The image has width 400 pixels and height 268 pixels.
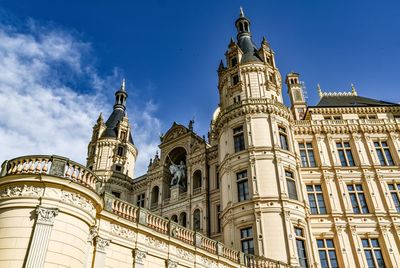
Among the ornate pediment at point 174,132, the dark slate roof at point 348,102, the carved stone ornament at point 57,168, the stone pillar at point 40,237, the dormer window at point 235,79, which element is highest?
the dark slate roof at point 348,102

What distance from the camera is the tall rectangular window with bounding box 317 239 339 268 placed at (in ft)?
90.7

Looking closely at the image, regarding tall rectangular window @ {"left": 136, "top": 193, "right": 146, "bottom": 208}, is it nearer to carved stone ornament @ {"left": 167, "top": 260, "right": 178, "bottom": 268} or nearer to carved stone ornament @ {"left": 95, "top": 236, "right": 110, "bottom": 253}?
carved stone ornament @ {"left": 167, "top": 260, "right": 178, "bottom": 268}

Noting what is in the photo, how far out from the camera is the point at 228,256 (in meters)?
20.8

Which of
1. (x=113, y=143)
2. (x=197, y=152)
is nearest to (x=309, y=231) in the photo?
(x=197, y=152)

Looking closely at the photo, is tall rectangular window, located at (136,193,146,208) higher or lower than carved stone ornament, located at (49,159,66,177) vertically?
higher

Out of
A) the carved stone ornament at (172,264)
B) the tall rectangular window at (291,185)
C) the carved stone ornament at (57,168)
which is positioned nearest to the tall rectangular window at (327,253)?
the tall rectangular window at (291,185)

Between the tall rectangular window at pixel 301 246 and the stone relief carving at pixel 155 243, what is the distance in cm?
1243

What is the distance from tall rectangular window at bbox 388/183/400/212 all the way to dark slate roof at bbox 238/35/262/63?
53.6ft

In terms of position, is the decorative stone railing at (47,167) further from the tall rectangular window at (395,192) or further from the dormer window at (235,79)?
the tall rectangular window at (395,192)

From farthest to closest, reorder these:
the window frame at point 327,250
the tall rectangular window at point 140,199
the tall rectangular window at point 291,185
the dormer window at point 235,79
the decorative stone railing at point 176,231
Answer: the tall rectangular window at point 140,199 → the dormer window at point 235,79 → the tall rectangular window at point 291,185 → the window frame at point 327,250 → the decorative stone railing at point 176,231

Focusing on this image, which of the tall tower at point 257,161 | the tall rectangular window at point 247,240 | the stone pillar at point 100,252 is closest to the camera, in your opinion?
the stone pillar at point 100,252

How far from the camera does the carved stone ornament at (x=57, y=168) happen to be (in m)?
14.1

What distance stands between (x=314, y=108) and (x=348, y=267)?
53.2 feet

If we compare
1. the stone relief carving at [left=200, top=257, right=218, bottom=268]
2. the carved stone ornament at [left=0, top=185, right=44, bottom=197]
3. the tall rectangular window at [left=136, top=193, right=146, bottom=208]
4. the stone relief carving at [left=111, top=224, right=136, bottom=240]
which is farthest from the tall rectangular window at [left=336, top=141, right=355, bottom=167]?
the carved stone ornament at [left=0, top=185, right=44, bottom=197]
